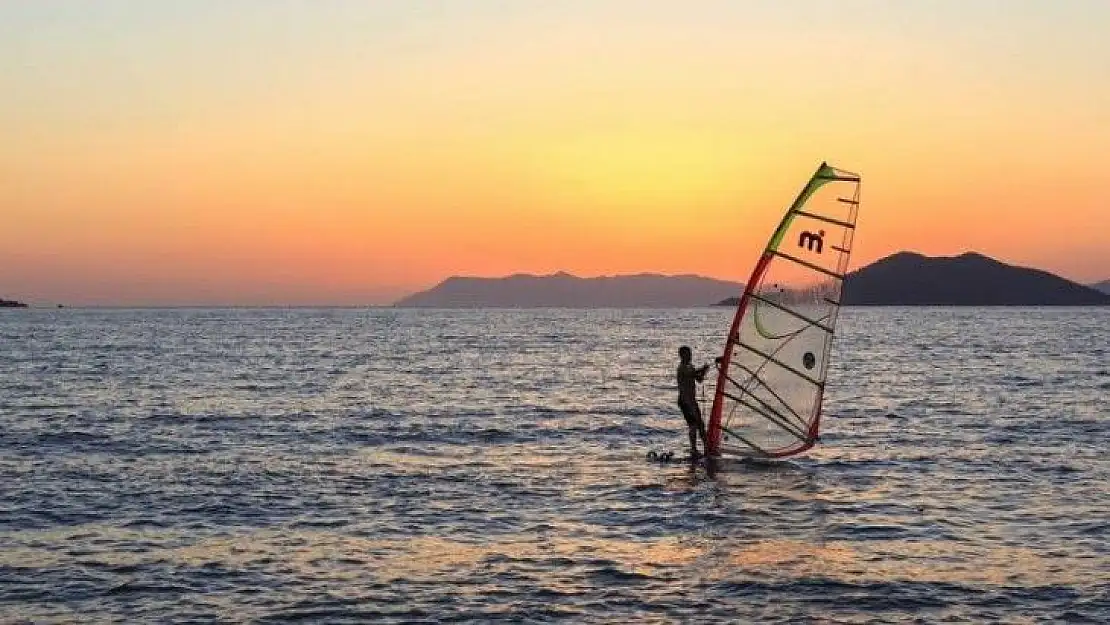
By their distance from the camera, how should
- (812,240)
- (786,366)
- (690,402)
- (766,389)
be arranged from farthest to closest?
(690,402)
(766,389)
(786,366)
(812,240)

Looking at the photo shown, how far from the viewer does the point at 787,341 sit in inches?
905

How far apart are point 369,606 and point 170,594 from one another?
8.54 ft

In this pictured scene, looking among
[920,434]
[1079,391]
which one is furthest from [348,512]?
[1079,391]

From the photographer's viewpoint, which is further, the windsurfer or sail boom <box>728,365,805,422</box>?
the windsurfer

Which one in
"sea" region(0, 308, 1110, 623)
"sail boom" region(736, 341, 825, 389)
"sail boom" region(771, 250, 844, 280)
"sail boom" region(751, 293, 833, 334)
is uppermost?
"sail boom" region(771, 250, 844, 280)

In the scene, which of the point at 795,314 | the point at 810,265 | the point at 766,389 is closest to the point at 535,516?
the point at 766,389

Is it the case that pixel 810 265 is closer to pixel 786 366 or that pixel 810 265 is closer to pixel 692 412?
pixel 786 366

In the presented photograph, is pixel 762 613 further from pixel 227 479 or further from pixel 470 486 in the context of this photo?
pixel 227 479

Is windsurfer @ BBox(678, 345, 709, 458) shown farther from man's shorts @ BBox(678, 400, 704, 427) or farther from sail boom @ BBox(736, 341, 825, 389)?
sail boom @ BBox(736, 341, 825, 389)

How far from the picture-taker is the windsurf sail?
2189cm

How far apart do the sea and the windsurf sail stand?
86 cm

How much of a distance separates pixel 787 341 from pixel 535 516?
7346 millimetres

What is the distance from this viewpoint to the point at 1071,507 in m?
18.9

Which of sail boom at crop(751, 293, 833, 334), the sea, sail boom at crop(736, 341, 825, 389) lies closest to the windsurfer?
the sea
